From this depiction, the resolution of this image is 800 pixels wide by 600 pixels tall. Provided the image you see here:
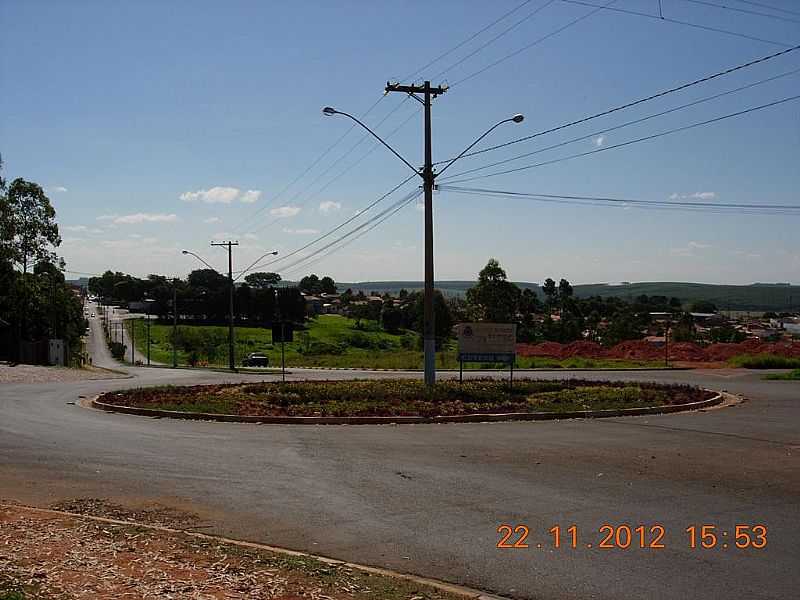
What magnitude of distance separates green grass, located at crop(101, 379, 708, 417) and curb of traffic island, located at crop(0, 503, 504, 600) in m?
Result: 9.51

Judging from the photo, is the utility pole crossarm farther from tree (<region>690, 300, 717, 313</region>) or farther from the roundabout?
tree (<region>690, 300, 717, 313</region>)

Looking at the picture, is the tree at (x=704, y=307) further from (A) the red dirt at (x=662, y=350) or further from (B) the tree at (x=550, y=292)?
(A) the red dirt at (x=662, y=350)

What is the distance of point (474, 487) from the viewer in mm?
10172

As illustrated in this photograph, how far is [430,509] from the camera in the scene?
29.7ft

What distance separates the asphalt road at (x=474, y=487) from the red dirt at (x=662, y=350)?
39.7 metres

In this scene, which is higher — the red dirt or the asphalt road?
the asphalt road

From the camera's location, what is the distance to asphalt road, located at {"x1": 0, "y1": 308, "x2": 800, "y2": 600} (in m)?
6.99

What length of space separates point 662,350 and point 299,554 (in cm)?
5679

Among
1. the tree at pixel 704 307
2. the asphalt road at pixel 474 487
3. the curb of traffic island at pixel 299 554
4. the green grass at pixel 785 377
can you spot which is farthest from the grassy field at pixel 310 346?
the tree at pixel 704 307

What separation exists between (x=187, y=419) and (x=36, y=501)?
8.78 meters

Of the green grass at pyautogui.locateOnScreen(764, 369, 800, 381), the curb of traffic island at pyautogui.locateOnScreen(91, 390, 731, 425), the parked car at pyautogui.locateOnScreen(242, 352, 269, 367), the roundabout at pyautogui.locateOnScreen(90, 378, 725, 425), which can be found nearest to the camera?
the curb of traffic island at pyautogui.locateOnScreen(91, 390, 731, 425)

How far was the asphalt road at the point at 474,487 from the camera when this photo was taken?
275 inches

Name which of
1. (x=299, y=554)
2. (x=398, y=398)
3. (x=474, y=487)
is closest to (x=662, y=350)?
(x=398, y=398)

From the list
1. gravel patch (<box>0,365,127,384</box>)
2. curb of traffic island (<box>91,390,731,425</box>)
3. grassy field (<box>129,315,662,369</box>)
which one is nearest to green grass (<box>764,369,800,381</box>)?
curb of traffic island (<box>91,390,731,425</box>)
